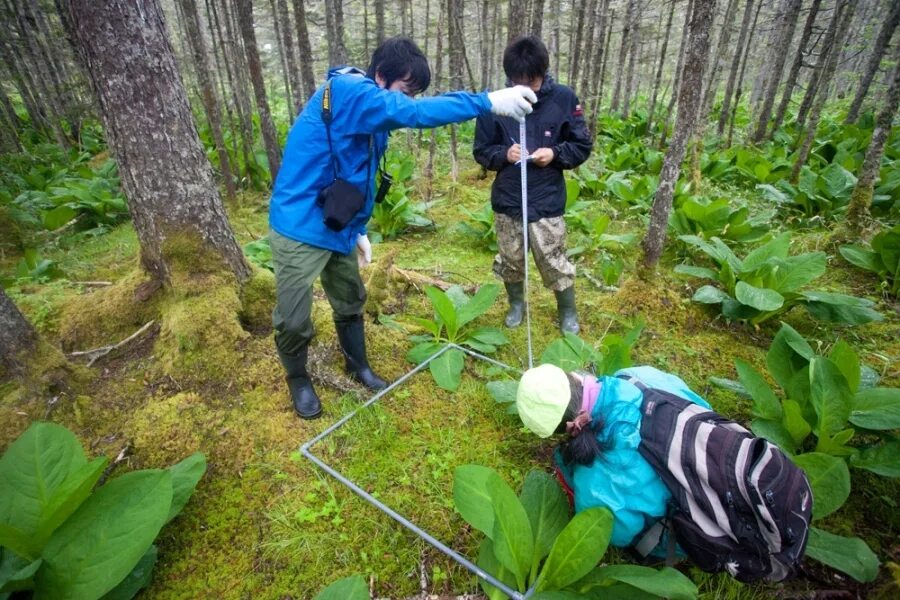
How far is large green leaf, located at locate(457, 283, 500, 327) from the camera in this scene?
10.3ft

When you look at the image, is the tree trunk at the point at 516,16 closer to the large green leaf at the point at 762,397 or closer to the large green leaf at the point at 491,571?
the large green leaf at the point at 762,397

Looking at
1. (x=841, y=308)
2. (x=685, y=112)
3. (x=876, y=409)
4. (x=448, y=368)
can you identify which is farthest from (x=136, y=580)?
(x=841, y=308)

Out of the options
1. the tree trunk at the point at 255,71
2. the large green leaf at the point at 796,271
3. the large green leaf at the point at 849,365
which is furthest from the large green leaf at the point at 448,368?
the tree trunk at the point at 255,71

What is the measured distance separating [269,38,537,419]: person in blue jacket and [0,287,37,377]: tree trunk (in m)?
1.26

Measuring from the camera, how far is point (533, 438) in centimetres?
247

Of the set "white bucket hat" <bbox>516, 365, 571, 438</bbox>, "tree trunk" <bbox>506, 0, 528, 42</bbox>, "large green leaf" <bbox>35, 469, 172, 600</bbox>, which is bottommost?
"large green leaf" <bbox>35, 469, 172, 600</bbox>

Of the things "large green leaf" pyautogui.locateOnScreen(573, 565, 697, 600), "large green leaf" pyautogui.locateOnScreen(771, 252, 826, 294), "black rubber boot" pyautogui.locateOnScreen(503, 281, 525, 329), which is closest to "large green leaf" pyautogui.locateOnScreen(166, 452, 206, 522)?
"large green leaf" pyautogui.locateOnScreen(573, 565, 697, 600)

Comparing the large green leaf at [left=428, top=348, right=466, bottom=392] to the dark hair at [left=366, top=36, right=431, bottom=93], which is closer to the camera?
the dark hair at [left=366, top=36, right=431, bottom=93]

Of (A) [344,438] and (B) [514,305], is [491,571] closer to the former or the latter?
(A) [344,438]

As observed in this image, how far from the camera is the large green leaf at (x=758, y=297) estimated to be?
2.95 m

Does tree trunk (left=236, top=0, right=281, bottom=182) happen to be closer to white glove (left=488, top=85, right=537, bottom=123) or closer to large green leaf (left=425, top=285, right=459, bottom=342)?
large green leaf (left=425, top=285, right=459, bottom=342)

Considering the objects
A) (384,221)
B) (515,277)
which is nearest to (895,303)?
(515,277)

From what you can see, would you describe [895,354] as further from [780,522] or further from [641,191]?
[641,191]

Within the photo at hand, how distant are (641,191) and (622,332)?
11.0 ft
